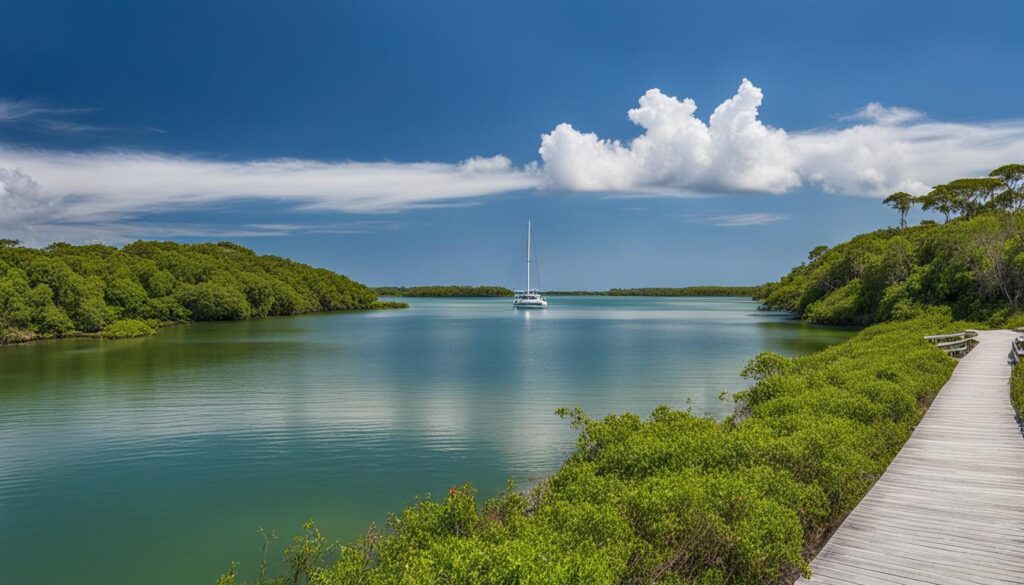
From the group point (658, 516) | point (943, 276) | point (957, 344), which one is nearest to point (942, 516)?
point (658, 516)

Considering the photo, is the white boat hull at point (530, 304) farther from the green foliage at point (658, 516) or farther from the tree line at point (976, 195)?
the green foliage at point (658, 516)

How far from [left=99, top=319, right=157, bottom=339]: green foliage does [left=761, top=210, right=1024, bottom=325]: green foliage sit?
67407 mm

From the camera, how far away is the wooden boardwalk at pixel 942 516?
23.8 feet

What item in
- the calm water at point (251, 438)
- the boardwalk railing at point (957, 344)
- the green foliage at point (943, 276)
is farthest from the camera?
the green foliage at point (943, 276)

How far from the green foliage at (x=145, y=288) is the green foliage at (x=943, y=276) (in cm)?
7001

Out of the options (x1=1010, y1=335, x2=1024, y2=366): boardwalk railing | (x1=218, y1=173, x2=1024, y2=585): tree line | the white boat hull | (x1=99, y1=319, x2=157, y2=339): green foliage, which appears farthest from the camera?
the white boat hull

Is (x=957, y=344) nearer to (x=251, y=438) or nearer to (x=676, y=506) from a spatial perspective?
(x=676, y=506)

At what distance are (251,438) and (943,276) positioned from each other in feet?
168

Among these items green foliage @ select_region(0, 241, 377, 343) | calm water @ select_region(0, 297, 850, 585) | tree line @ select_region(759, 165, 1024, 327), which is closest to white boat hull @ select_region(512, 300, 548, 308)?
green foliage @ select_region(0, 241, 377, 343)

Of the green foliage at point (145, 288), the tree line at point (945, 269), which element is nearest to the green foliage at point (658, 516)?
the tree line at point (945, 269)

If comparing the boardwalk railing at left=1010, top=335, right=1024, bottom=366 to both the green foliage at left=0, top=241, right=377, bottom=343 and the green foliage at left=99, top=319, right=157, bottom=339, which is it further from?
the green foliage at left=0, top=241, right=377, bottom=343

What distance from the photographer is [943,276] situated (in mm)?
48969

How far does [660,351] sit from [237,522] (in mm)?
33715

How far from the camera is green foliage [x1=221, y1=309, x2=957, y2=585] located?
6113 millimetres
